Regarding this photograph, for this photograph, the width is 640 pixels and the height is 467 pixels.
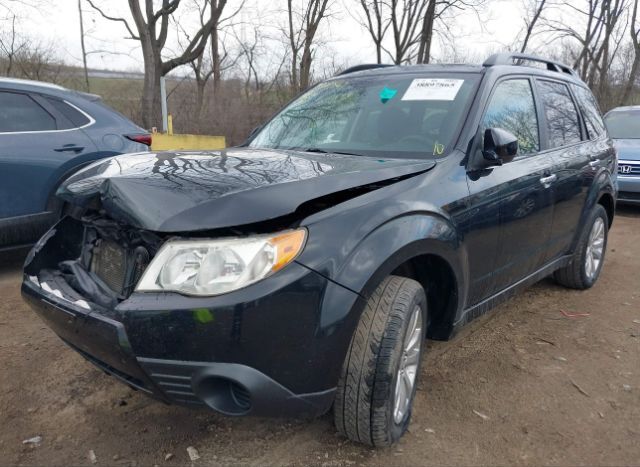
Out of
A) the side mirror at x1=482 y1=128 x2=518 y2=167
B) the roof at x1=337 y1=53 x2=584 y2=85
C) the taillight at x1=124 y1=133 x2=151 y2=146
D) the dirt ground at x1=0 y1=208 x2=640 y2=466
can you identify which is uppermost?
the roof at x1=337 y1=53 x2=584 y2=85

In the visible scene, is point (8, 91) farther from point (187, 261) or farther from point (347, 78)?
point (187, 261)

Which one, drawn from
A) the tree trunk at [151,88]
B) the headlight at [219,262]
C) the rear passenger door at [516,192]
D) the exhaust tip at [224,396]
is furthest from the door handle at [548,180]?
the tree trunk at [151,88]

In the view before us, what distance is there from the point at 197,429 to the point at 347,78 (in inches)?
95.4

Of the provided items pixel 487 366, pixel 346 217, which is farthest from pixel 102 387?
pixel 487 366

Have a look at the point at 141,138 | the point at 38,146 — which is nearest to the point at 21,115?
the point at 38,146

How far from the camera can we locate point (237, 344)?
1.76m

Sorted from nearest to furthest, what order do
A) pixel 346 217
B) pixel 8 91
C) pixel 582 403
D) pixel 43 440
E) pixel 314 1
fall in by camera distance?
1. pixel 346 217
2. pixel 43 440
3. pixel 582 403
4. pixel 8 91
5. pixel 314 1

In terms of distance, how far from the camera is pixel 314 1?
72.3 ft

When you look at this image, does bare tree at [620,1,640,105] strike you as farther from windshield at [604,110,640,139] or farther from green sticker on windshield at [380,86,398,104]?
green sticker on windshield at [380,86,398,104]

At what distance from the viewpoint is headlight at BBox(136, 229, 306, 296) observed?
5.84ft

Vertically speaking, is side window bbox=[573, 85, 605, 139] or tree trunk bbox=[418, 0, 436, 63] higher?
tree trunk bbox=[418, 0, 436, 63]

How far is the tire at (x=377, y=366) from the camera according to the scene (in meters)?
2.04

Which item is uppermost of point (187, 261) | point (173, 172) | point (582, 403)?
point (173, 172)

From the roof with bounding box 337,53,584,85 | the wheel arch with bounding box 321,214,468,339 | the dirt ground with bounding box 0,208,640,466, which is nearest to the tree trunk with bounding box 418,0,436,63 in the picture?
the roof with bounding box 337,53,584,85
